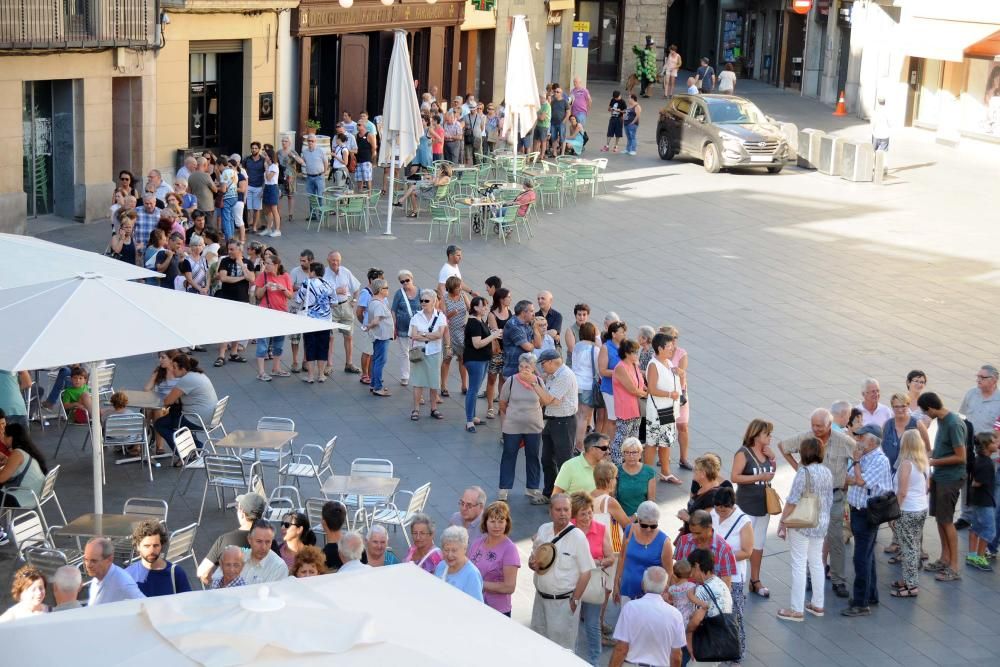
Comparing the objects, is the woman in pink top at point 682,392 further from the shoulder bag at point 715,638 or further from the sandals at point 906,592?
the shoulder bag at point 715,638

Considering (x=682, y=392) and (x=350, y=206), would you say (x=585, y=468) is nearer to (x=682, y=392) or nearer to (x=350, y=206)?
(x=682, y=392)

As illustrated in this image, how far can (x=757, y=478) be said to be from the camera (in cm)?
1112

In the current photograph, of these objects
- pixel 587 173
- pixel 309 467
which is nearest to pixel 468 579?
pixel 309 467

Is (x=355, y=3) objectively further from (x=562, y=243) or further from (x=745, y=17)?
(x=745, y=17)

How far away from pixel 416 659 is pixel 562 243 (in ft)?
63.2

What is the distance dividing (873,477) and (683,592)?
9.14ft

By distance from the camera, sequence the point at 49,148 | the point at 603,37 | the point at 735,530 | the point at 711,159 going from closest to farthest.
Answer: the point at 735,530, the point at 49,148, the point at 711,159, the point at 603,37

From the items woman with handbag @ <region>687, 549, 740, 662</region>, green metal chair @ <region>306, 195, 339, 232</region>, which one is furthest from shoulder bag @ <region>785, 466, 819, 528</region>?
green metal chair @ <region>306, 195, 339, 232</region>

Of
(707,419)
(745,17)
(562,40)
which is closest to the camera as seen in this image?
(707,419)

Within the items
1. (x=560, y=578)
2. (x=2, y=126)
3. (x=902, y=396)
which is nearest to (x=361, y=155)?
(x=2, y=126)

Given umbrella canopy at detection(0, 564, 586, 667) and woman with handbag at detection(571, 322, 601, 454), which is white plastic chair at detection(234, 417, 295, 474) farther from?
umbrella canopy at detection(0, 564, 586, 667)

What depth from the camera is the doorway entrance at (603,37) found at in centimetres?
5462

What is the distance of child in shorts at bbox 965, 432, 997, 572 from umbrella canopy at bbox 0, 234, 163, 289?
769cm

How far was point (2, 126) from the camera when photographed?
22.5 meters
